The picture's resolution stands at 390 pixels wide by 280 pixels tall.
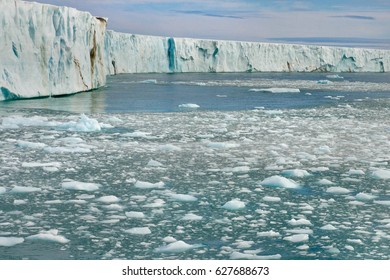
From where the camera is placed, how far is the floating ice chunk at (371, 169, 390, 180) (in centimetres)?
538

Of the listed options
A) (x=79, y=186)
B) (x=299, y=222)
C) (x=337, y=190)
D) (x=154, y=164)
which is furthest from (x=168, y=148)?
(x=299, y=222)

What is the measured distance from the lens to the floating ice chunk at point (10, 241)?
11.0ft

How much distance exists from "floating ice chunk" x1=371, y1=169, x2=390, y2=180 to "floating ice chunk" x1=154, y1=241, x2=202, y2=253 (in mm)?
2637

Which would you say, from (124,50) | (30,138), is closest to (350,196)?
(30,138)

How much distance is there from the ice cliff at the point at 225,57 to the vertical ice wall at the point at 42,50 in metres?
17.3

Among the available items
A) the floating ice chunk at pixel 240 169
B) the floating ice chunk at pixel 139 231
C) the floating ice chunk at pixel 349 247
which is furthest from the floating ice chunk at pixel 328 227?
the floating ice chunk at pixel 240 169

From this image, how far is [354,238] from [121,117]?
25.8ft

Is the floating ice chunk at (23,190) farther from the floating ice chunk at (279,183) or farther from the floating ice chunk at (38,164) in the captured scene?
the floating ice chunk at (279,183)

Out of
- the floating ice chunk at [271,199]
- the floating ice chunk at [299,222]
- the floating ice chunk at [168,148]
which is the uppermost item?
the floating ice chunk at [299,222]

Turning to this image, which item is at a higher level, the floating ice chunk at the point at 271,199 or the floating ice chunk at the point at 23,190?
the floating ice chunk at the point at 23,190

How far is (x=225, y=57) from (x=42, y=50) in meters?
31.6

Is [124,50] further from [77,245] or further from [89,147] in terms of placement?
[77,245]

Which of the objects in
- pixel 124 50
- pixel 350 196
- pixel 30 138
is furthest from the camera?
pixel 124 50

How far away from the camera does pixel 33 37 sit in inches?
592
